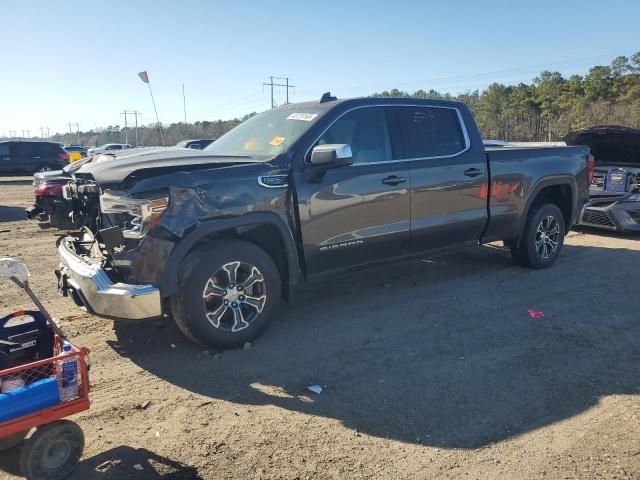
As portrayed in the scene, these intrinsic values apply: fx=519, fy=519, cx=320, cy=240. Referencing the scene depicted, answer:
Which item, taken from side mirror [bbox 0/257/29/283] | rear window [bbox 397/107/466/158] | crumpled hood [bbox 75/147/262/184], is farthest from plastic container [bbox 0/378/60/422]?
rear window [bbox 397/107/466/158]

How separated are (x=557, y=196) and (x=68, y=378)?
6.12 m

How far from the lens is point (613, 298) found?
5.40 meters

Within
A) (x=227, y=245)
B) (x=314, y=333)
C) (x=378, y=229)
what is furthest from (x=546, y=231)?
(x=227, y=245)

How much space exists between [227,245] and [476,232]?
303 centimetres

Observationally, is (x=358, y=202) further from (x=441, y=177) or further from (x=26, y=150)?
(x=26, y=150)

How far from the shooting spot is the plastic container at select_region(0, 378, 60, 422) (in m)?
2.47

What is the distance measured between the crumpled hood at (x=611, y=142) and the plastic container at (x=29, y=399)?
345 inches

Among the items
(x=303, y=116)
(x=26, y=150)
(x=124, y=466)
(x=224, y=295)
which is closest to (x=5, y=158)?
(x=26, y=150)

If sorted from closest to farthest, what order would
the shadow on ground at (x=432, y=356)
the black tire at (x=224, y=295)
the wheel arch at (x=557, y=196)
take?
the shadow on ground at (x=432, y=356)
the black tire at (x=224, y=295)
the wheel arch at (x=557, y=196)

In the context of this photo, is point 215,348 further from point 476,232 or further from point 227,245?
point 476,232

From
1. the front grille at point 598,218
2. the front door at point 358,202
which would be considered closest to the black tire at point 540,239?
the front door at point 358,202

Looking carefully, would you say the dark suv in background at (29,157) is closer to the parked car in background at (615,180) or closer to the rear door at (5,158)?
the rear door at (5,158)

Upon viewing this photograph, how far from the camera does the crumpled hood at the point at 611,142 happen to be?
27.9ft

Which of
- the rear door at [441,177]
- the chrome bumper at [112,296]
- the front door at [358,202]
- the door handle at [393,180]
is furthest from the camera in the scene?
the rear door at [441,177]
